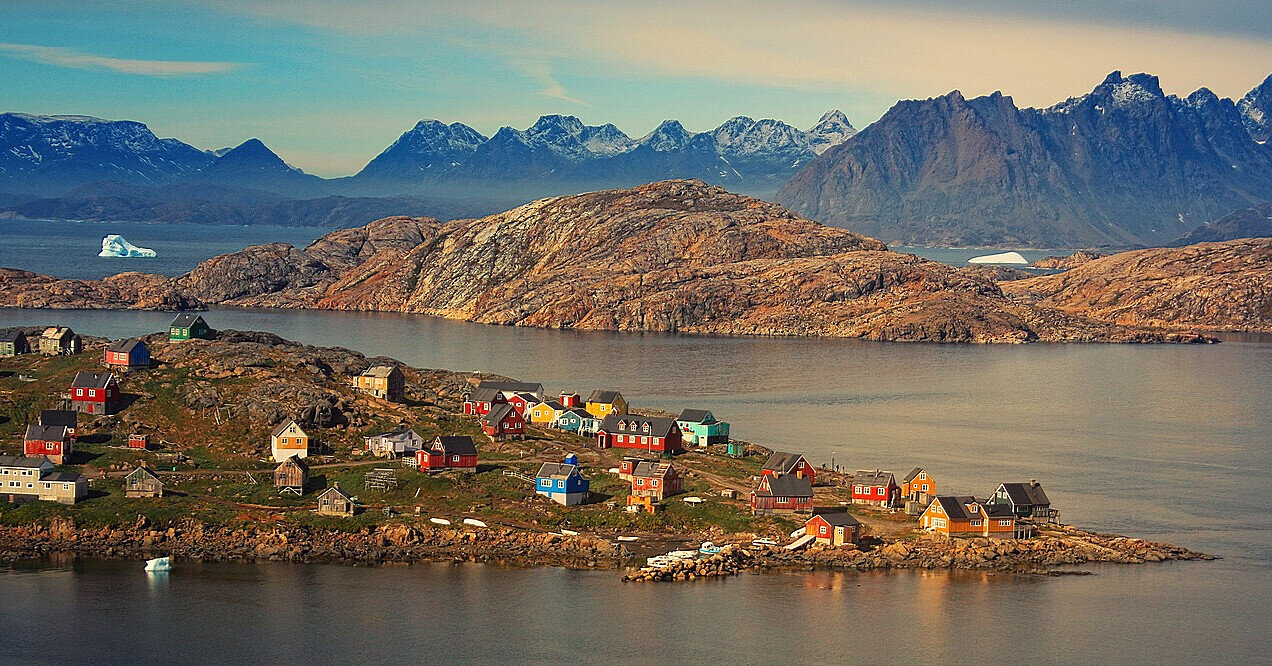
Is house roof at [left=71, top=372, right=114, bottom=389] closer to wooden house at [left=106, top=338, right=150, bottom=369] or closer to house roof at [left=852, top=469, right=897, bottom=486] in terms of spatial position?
wooden house at [left=106, top=338, right=150, bottom=369]

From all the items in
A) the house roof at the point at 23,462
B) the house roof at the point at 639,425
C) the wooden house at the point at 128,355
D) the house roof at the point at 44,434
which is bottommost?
the house roof at the point at 23,462

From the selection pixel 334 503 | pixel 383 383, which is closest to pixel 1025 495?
pixel 334 503

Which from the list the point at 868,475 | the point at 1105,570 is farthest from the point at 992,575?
the point at 868,475

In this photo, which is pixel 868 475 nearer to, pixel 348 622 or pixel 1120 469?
pixel 1120 469

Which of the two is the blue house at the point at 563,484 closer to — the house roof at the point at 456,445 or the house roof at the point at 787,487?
the house roof at the point at 456,445

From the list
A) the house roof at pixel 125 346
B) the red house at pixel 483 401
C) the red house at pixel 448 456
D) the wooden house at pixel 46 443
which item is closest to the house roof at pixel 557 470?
the red house at pixel 448 456

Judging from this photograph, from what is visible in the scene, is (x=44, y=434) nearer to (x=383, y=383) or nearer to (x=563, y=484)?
(x=383, y=383)
